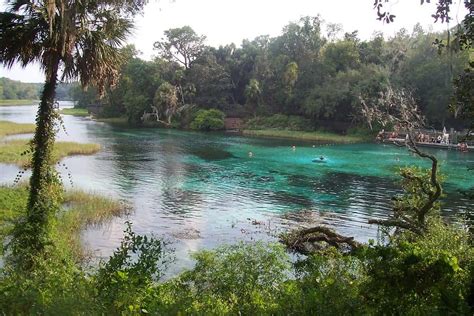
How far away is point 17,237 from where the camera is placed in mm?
11961

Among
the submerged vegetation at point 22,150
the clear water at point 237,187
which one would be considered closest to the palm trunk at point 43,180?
the clear water at point 237,187

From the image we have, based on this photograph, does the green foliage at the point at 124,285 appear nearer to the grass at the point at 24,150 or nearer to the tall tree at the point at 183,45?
the grass at the point at 24,150

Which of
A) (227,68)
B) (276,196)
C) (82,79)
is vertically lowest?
(276,196)

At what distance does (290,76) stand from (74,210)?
6357 cm

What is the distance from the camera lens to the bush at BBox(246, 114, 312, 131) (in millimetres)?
77625

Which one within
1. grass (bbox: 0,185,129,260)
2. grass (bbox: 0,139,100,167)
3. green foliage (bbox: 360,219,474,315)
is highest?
green foliage (bbox: 360,219,474,315)

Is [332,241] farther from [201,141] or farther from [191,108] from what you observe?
[191,108]

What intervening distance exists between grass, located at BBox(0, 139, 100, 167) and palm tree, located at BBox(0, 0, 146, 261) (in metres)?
23.9

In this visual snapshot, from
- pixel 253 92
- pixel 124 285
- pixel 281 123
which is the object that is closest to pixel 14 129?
pixel 253 92

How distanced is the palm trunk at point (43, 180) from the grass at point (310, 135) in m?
57.6

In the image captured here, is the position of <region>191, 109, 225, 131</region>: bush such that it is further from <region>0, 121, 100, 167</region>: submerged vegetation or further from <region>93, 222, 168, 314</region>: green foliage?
→ <region>93, 222, 168, 314</region>: green foliage

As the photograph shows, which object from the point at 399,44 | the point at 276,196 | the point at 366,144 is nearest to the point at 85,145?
the point at 276,196

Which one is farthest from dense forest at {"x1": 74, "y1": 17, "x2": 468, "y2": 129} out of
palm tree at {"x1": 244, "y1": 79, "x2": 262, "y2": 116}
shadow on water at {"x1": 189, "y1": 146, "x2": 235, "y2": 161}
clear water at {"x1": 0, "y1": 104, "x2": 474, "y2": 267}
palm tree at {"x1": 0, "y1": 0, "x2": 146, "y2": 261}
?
palm tree at {"x1": 0, "y1": 0, "x2": 146, "y2": 261}

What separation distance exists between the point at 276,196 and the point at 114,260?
72.8 feet
